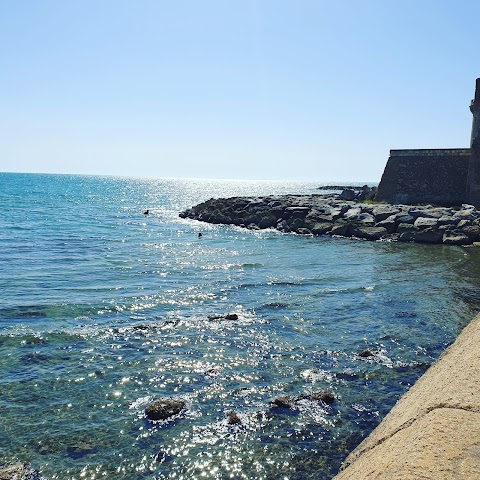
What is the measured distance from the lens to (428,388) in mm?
5273

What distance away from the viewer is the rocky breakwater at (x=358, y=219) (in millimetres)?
28438

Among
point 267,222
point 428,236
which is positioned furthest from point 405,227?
point 267,222

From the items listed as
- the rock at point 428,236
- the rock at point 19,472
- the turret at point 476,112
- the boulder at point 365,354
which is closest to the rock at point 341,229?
the rock at point 428,236

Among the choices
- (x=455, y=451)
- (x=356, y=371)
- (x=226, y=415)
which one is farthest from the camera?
(x=356, y=371)

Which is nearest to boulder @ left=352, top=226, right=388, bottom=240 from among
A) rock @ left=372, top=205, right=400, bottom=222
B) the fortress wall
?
rock @ left=372, top=205, right=400, bottom=222

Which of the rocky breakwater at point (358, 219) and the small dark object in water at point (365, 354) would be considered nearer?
the small dark object in water at point (365, 354)

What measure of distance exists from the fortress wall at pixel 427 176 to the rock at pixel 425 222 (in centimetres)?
977

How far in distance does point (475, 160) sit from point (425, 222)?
972 centimetres

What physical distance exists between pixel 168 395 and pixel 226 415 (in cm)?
128

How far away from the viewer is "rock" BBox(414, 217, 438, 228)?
95.4 feet

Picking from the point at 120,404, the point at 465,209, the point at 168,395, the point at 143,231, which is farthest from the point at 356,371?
the point at 143,231

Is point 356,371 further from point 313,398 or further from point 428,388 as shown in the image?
point 428,388

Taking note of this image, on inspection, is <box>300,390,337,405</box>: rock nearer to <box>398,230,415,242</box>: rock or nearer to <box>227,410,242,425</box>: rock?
<box>227,410,242,425</box>: rock

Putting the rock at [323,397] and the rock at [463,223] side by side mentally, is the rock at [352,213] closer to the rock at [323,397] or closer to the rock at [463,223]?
the rock at [463,223]
